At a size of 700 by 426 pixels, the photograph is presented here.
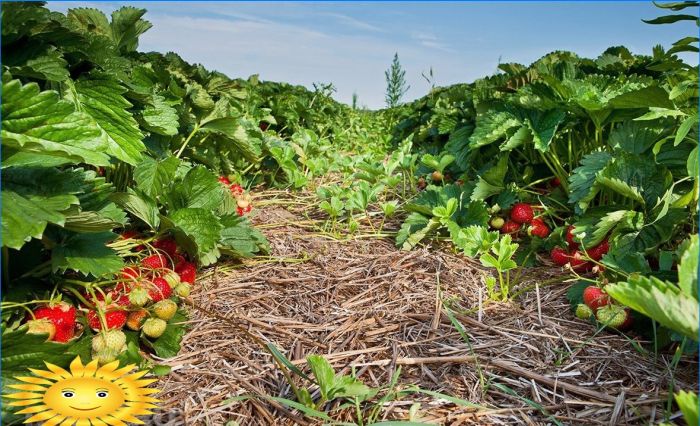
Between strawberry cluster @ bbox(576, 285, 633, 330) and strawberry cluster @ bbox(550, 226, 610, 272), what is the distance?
286 millimetres

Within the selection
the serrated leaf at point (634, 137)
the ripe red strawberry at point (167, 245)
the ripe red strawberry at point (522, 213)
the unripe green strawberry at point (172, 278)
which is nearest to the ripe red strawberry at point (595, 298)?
the serrated leaf at point (634, 137)

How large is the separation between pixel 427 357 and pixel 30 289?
48.9 inches

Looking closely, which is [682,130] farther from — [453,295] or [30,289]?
[30,289]

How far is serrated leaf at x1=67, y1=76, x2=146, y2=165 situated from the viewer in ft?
5.59

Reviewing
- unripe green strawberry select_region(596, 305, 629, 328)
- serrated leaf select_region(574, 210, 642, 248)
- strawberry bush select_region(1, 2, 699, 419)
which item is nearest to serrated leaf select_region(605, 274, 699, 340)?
strawberry bush select_region(1, 2, 699, 419)

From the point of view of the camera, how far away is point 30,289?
67.8 inches

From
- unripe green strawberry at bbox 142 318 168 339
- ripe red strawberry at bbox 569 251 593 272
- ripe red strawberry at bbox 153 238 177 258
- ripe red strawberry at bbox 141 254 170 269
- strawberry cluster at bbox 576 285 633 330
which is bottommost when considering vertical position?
unripe green strawberry at bbox 142 318 168 339

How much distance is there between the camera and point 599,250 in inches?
90.1

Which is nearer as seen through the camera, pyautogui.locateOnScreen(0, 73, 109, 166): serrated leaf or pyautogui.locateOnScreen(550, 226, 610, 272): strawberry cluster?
pyautogui.locateOnScreen(0, 73, 109, 166): serrated leaf

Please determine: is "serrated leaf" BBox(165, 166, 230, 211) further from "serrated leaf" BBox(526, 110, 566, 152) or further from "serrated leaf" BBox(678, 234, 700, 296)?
"serrated leaf" BBox(678, 234, 700, 296)

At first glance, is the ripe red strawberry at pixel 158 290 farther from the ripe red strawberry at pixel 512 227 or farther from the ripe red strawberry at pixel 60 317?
the ripe red strawberry at pixel 512 227

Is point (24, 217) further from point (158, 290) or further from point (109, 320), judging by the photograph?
point (158, 290)

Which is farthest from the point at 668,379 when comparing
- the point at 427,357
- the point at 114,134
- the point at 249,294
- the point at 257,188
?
the point at 257,188

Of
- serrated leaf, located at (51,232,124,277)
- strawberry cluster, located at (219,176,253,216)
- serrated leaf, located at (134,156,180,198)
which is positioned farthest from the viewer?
strawberry cluster, located at (219,176,253,216)
